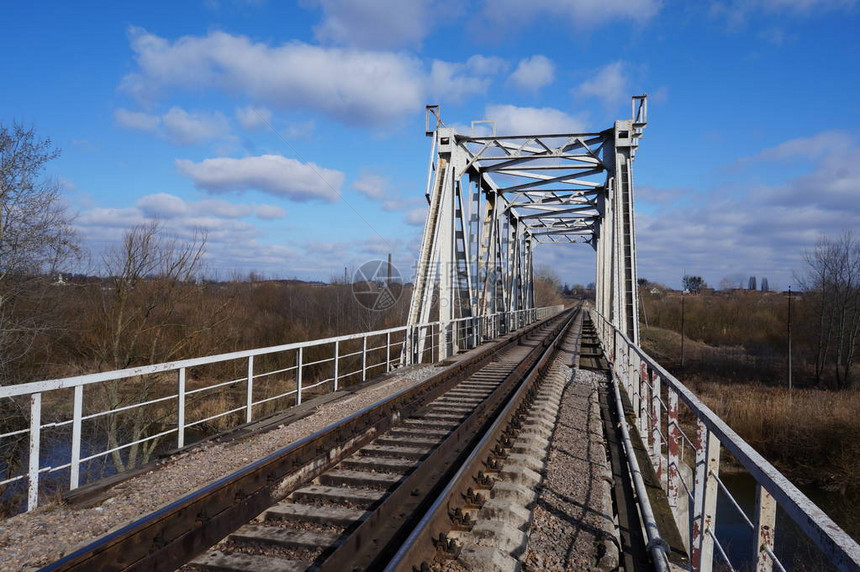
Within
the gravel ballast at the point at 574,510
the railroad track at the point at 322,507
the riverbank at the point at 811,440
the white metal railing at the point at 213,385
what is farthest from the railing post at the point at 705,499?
the riverbank at the point at 811,440

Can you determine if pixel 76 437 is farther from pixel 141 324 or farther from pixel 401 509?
pixel 141 324

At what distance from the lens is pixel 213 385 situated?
27.8ft

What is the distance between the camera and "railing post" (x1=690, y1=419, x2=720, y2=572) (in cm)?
297

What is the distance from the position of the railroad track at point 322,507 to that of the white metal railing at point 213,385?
1173 mm

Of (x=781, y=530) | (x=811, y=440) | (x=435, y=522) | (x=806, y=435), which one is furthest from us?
(x=806, y=435)

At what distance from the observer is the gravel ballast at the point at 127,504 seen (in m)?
3.46

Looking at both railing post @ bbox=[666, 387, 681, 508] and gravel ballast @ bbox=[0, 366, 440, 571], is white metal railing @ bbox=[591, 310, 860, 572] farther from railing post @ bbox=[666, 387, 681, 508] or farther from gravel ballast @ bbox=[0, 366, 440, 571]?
gravel ballast @ bbox=[0, 366, 440, 571]

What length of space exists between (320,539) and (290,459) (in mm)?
1305

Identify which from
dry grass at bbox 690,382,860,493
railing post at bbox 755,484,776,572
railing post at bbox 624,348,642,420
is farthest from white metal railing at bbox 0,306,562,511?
dry grass at bbox 690,382,860,493

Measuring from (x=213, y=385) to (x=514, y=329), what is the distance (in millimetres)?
22812

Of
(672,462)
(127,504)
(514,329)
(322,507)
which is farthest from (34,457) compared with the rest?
(514,329)

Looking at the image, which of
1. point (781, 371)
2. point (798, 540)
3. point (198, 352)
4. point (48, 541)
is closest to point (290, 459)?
point (48, 541)

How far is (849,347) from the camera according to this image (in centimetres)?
3156

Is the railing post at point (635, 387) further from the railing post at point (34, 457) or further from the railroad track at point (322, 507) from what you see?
the railing post at point (34, 457)
